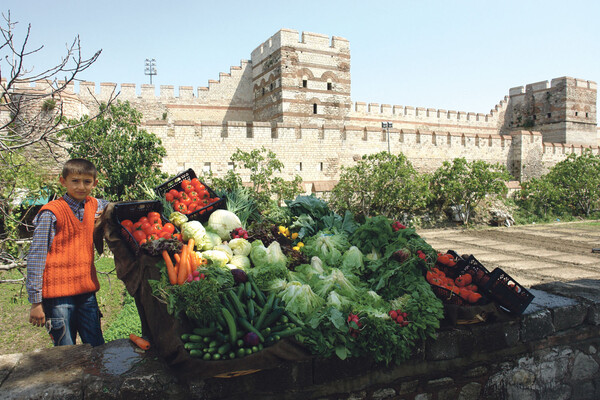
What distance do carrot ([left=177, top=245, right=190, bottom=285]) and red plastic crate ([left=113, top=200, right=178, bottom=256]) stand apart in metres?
0.32

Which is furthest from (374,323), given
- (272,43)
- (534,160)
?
(534,160)

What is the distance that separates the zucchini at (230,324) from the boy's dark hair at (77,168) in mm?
1486

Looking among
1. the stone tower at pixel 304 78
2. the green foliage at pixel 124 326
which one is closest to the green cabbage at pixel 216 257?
the green foliage at pixel 124 326

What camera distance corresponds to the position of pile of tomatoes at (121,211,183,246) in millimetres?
2674

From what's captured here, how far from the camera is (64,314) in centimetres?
263

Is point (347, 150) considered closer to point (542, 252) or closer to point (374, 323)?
point (542, 252)

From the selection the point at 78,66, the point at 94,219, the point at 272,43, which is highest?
the point at 272,43

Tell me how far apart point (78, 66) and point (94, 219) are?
1.10 meters

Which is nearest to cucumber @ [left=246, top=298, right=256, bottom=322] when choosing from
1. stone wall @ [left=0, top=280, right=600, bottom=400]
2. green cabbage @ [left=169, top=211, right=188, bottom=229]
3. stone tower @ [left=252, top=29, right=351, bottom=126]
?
stone wall @ [left=0, top=280, right=600, bottom=400]

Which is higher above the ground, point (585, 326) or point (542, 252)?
point (585, 326)

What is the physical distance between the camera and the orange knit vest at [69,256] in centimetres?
259

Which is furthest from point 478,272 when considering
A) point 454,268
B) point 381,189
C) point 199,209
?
point 381,189

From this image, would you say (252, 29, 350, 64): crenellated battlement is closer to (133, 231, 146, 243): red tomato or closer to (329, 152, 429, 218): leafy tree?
(329, 152, 429, 218): leafy tree

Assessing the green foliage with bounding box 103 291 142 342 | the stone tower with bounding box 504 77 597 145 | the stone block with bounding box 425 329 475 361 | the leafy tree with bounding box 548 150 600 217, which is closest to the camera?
the stone block with bounding box 425 329 475 361
